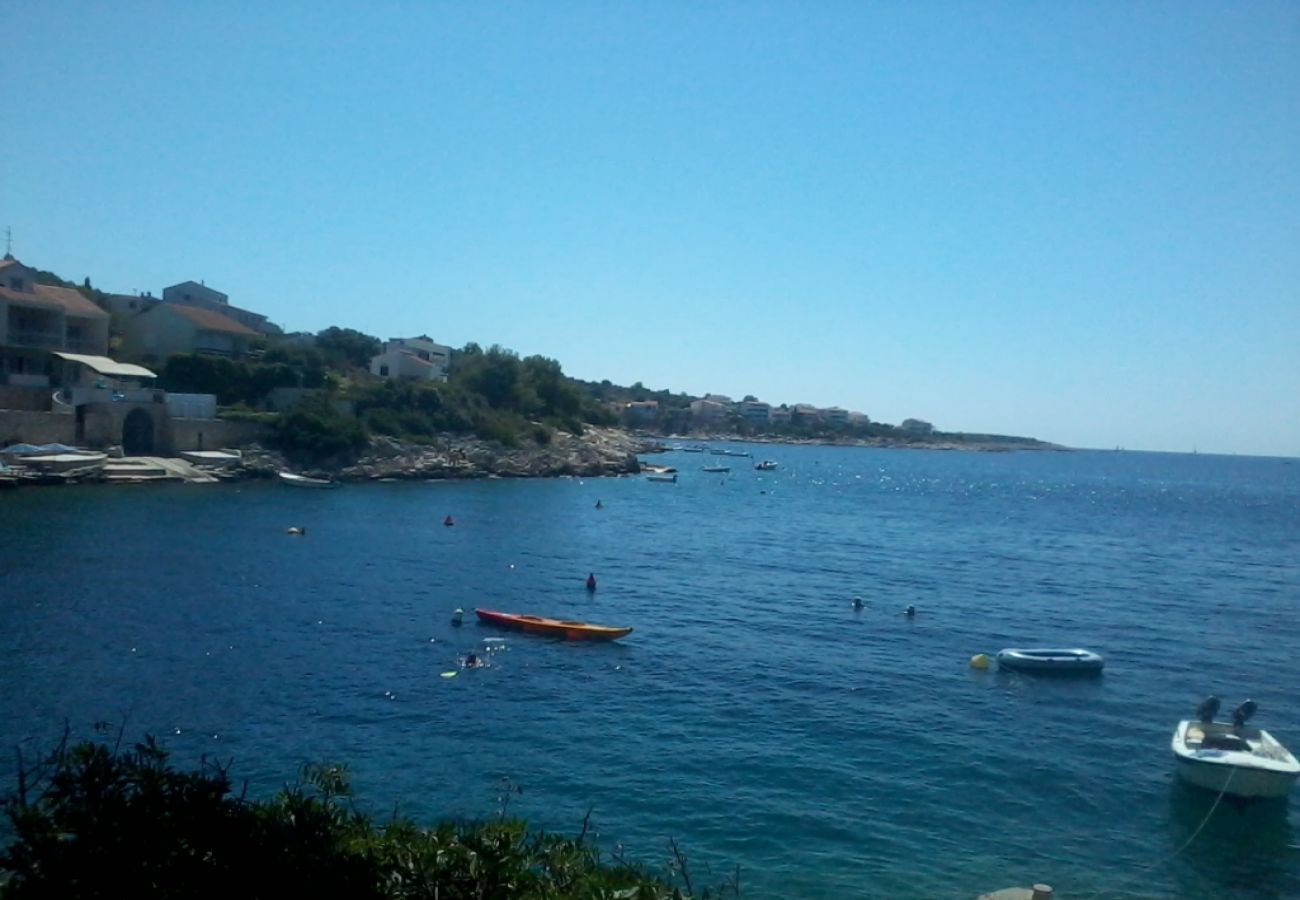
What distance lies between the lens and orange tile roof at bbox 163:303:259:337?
84.2 metres

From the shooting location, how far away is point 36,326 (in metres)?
69.8

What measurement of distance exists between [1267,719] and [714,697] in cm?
1533

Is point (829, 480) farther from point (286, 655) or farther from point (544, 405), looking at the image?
point (286, 655)

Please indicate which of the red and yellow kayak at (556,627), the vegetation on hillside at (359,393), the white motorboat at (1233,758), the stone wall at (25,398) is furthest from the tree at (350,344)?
the white motorboat at (1233,758)

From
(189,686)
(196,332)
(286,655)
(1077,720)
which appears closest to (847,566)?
(1077,720)

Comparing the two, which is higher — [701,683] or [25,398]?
[25,398]

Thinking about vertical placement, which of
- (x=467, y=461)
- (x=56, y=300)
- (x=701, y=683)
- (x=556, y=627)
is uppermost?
(x=56, y=300)

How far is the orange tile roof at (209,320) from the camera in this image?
276 ft

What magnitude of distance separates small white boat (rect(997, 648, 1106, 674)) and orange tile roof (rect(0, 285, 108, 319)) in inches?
2602

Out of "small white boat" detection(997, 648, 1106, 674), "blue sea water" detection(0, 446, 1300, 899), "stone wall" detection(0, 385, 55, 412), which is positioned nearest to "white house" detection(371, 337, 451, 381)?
"stone wall" detection(0, 385, 55, 412)

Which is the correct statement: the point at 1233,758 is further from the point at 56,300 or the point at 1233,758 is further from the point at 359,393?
the point at 359,393

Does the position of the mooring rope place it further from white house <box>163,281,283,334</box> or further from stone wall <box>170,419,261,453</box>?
white house <box>163,281,283,334</box>

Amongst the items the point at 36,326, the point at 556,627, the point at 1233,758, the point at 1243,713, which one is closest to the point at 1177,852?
the point at 1233,758

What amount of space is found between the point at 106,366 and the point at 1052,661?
6468 centimetres
